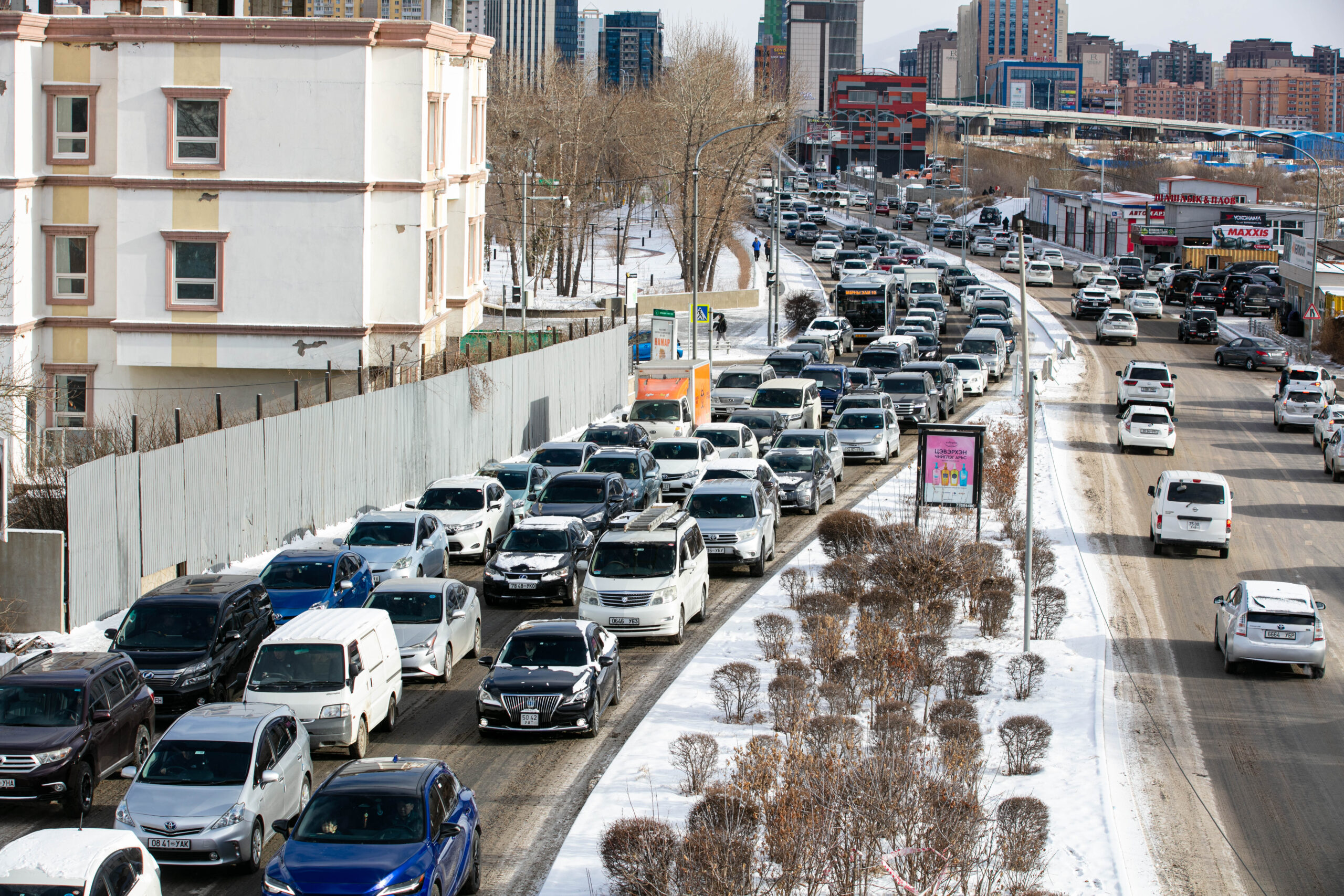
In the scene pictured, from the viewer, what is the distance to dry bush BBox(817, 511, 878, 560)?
92.3 feet

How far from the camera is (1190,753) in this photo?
62.4 feet

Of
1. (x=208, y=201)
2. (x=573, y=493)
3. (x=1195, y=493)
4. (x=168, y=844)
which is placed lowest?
(x=168, y=844)

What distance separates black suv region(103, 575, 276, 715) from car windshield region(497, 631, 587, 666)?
3.54 m

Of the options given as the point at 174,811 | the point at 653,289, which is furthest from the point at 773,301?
the point at 174,811

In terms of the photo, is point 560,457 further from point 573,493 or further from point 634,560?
point 634,560

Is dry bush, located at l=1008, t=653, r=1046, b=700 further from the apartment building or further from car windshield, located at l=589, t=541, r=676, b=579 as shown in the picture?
the apartment building

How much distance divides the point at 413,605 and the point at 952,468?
490 inches

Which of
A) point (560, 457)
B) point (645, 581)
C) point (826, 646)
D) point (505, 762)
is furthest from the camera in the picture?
point (560, 457)

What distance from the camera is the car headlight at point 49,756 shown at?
15.7 metres

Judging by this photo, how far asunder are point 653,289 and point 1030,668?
202 feet

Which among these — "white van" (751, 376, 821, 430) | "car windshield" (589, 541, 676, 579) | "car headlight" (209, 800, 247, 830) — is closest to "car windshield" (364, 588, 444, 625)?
"car windshield" (589, 541, 676, 579)

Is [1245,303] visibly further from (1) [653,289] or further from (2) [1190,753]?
(2) [1190,753]

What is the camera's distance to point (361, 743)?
17734 mm

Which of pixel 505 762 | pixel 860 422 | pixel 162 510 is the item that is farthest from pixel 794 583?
pixel 860 422
